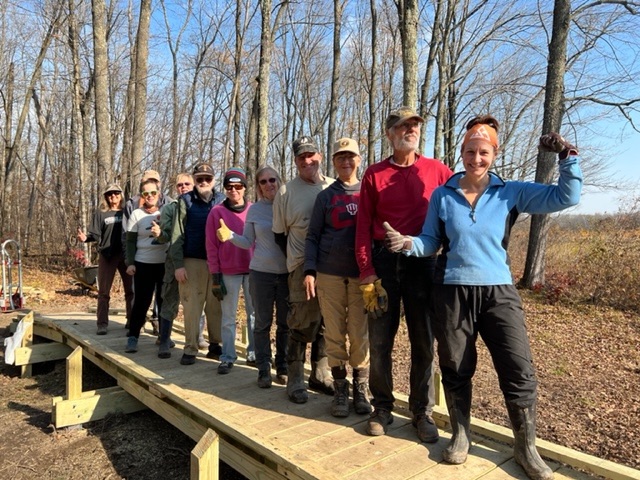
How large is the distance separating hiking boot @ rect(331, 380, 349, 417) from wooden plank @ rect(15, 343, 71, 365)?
5101 mm

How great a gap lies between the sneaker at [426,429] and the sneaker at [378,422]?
0.22m

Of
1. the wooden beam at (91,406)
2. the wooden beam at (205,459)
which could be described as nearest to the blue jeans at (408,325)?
the wooden beam at (205,459)

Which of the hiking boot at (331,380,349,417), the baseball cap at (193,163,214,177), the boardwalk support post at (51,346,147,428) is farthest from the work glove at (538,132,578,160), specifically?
the boardwalk support post at (51,346,147,428)

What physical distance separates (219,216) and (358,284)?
1.85m

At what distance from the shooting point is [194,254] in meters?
4.78

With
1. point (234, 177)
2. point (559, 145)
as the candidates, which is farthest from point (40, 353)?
point (559, 145)

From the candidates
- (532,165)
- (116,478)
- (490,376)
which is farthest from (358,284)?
(532,165)

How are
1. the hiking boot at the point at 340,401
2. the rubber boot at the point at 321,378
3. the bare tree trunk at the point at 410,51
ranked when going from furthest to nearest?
the bare tree trunk at the point at 410,51, the rubber boot at the point at 321,378, the hiking boot at the point at 340,401

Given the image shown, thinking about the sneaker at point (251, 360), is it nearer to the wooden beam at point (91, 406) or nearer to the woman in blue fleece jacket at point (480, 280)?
the wooden beam at point (91, 406)

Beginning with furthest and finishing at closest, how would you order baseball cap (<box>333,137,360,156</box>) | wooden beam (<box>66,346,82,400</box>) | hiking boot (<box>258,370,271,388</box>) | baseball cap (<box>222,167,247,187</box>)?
wooden beam (<box>66,346,82,400</box>) → baseball cap (<box>222,167,247,187</box>) → hiking boot (<box>258,370,271,388</box>) → baseball cap (<box>333,137,360,156</box>)

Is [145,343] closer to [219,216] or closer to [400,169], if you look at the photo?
[219,216]

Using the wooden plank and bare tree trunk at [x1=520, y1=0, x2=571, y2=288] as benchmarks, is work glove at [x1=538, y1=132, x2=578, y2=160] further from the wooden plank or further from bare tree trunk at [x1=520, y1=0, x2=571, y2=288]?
bare tree trunk at [x1=520, y1=0, x2=571, y2=288]

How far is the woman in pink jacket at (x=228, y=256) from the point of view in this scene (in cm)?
454

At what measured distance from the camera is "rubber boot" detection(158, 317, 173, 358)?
5211 millimetres
